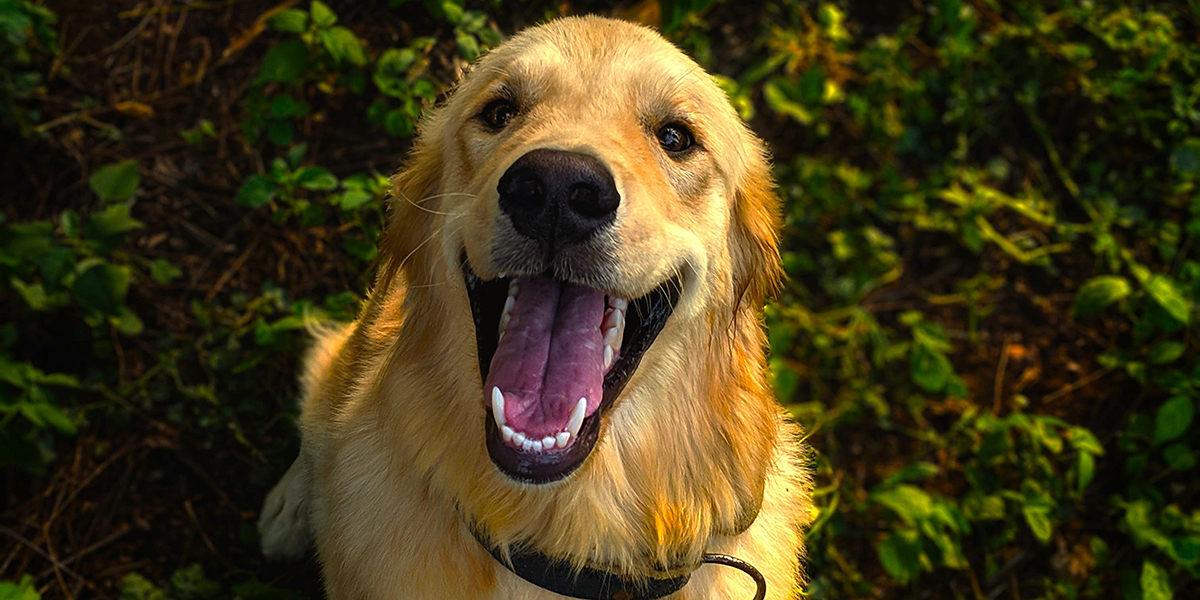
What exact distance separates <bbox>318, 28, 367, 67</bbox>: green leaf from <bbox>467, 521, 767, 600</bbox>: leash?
1.79m

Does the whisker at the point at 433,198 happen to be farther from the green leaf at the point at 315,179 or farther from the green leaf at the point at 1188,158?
the green leaf at the point at 1188,158

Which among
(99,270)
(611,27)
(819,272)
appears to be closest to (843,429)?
(819,272)

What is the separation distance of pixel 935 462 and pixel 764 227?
6.07ft

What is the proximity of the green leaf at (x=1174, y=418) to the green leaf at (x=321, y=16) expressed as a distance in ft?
11.1

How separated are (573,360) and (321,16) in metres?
1.78

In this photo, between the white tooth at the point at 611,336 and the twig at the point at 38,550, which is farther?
the twig at the point at 38,550

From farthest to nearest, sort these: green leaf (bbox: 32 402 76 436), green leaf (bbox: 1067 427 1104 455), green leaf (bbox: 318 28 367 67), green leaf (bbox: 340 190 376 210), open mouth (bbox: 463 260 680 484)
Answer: green leaf (bbox: 1067 427 1104 455) → green leaf (bbox: 318 28 367 67) → green leaf (bbox: 32 402 76 436) → green leaf (bbox: 340 190 376 210) → open mouth (bbox: 463 260 680 484)

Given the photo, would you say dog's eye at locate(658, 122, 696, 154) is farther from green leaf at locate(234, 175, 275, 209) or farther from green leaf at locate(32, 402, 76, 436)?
green leaf at locate(32, 402, 76, 436)

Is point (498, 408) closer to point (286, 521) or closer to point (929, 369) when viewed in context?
point (286, 521)

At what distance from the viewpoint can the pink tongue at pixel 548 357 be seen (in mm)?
2062

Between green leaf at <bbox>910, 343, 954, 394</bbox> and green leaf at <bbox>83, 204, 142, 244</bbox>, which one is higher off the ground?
green leaf at <bbox>83, 204, 142, 244</bbox>

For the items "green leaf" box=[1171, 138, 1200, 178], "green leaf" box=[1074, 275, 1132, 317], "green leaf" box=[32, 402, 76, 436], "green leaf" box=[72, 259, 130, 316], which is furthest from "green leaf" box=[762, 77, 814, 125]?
"green leaf" box=[32, 402, 76, 436]

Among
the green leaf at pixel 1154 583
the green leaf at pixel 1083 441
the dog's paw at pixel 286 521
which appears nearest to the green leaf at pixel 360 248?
the dog's paw at pixel 286 521

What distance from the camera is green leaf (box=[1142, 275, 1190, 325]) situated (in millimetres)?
3688
